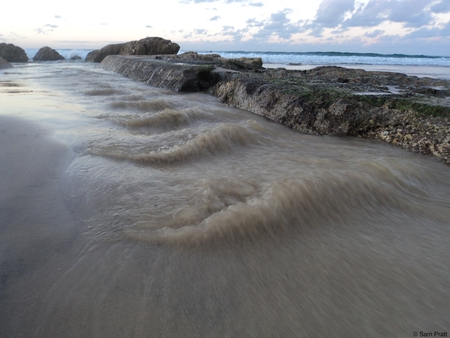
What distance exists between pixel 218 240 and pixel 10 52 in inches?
908

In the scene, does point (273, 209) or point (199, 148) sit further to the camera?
point (199, 148)

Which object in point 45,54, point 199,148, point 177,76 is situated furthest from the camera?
point 45,54

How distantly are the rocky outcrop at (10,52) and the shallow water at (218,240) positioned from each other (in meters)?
20.5

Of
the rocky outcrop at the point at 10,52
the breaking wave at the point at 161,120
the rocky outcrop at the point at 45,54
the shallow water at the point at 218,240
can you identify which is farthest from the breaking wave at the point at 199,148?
the rocky outcrop at the point at 45,54

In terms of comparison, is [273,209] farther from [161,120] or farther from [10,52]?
[10,52]

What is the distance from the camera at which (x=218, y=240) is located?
1.52 meters

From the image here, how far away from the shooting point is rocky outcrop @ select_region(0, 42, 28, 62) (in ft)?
60.0

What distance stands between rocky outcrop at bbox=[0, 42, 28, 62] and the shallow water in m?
20.5

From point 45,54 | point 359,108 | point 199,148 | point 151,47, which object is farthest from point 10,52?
point 359,108

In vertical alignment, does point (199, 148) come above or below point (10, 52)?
below

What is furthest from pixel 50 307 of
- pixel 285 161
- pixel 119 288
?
pixel 285 161

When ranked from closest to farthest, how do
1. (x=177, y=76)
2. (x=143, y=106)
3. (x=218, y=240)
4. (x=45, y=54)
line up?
1. (x=218, y=240)
2. (x=143, y=106)
3. (x=177, y=76)
4. (x=45, y=54)

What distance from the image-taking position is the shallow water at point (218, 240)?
1077 millimetres

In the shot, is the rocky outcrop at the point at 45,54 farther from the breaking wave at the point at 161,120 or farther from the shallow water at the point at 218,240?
the shallow water at the point at 218,240
